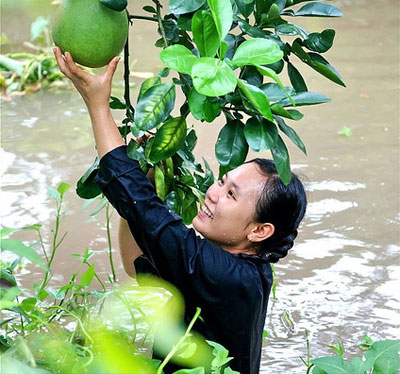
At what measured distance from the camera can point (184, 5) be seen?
1.57 meters

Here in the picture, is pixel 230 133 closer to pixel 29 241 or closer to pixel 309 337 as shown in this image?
pixel 309 337

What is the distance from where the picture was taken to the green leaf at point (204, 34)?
4.43ft

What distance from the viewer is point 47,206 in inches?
147

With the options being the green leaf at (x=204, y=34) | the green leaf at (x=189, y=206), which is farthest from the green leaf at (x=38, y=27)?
the green leaf at (x=204, y=34)

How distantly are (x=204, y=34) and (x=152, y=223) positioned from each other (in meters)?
0.46

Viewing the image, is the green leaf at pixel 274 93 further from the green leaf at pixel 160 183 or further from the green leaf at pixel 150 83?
the green leaf at pixel 160 183

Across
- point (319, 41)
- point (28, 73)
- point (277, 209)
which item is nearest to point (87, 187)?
point (277, 209)

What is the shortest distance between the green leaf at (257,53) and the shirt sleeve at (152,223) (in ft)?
1.49

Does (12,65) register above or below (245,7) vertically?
below

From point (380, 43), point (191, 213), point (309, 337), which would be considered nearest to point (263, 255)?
point (191, 213)

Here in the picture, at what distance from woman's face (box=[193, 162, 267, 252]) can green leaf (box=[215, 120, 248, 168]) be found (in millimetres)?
287

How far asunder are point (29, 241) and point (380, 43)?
391 centimetres

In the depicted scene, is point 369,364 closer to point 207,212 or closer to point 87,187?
point 207,212

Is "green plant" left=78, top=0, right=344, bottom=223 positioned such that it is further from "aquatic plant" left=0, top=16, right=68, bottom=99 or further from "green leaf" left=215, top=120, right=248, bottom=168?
"aquatic plant" left=0, top=16, right=68, bottom=99
